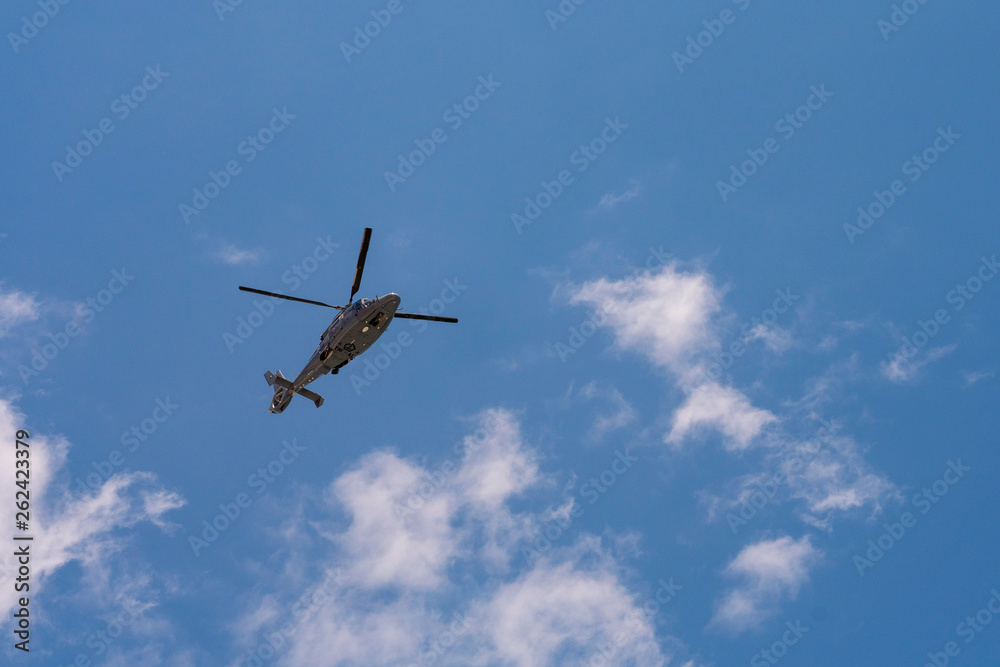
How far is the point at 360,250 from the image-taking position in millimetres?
55906

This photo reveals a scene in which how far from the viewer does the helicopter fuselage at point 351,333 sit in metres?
58.2

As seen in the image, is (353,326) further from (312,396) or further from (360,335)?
(312,396)

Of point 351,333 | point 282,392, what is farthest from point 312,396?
point 351,333

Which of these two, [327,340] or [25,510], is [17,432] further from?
[327,340]

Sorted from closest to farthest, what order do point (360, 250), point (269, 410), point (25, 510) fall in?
point (360, 250)
point (25, 510)
point (269, 410)

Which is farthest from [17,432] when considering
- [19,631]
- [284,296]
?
[284,296]

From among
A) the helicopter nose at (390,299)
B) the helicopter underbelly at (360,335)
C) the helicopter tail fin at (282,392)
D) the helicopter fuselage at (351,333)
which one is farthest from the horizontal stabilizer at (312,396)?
the helicopter nose at (390,299)

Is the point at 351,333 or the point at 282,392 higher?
the point at 282,392

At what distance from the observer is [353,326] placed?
59.0 m

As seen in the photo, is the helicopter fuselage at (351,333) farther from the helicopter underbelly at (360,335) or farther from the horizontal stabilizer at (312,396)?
the horizontal stabilizer at (312,396)

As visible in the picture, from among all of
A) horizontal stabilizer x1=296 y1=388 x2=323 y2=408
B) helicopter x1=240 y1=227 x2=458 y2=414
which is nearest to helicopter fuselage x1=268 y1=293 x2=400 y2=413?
helicopter x1=240 y1=227 x2=458 y2=414

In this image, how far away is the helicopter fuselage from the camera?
2290 inches

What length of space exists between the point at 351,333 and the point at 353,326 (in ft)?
2.63

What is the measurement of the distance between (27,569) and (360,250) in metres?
34.9
